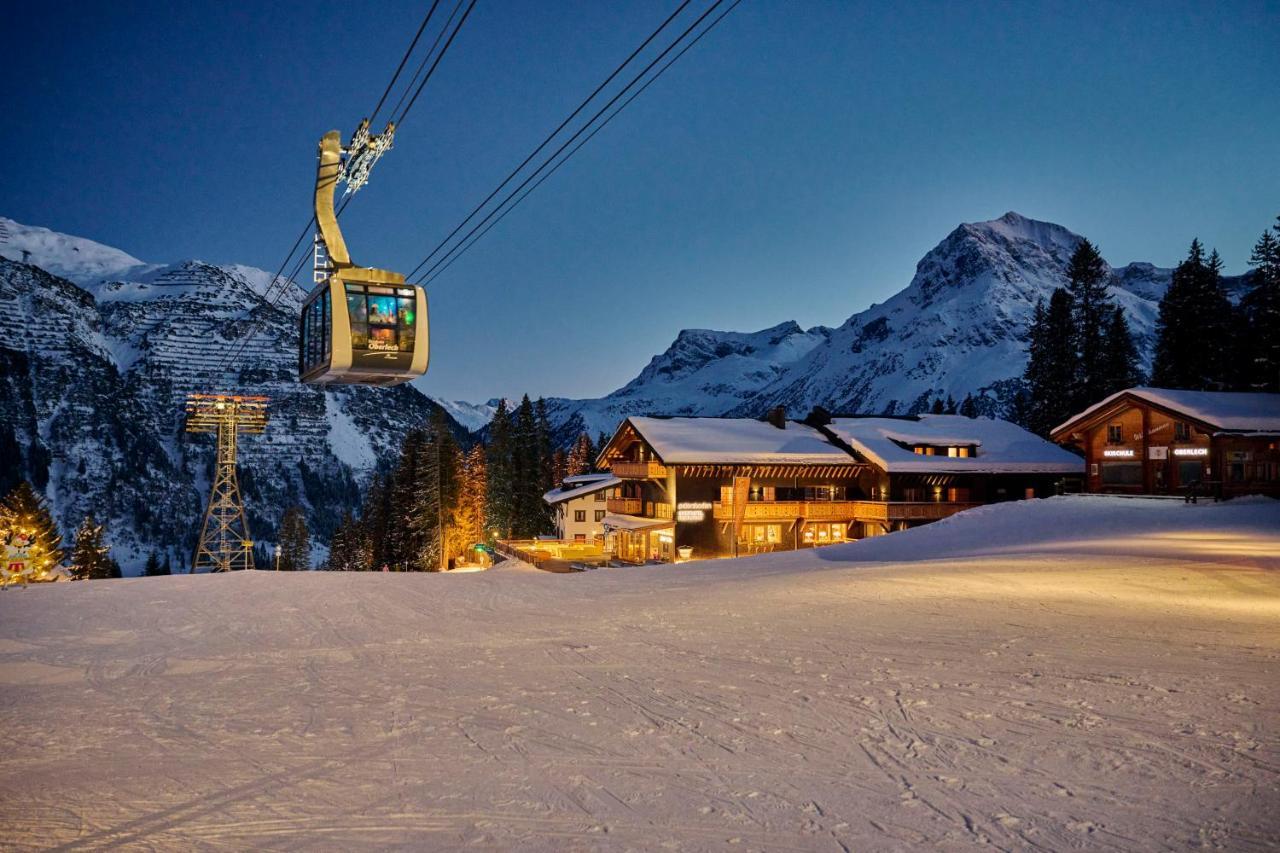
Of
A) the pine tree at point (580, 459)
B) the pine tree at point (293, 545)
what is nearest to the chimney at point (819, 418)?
the pine tree at point (580, 459)

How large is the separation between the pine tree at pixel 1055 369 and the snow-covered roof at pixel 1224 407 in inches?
902

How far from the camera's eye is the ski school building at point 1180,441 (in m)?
38.7

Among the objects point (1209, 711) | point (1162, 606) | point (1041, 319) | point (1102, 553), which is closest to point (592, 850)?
point (1209, 711)

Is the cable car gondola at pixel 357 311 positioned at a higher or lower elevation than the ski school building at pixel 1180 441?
higher

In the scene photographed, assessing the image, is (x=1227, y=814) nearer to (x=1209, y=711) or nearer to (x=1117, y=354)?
(x=1209, y=711)

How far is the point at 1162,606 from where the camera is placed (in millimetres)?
15273

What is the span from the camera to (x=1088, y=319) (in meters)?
69.4

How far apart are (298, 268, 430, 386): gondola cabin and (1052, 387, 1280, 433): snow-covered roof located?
39.0 m

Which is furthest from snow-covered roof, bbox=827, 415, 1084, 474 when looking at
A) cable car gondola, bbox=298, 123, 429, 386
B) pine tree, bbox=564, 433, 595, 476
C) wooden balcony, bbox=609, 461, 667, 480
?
pine tree, bbox=564, 433, 595, 476

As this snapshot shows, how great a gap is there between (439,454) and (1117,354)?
58.4 meters

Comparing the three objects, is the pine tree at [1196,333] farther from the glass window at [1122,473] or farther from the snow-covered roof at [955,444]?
the glass window at [1122,473]

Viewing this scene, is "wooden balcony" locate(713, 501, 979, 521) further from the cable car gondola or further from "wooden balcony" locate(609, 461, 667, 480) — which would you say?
the cable car gondola

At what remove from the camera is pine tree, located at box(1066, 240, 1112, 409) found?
2621 inches

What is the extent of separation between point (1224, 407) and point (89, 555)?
83.5 meters
